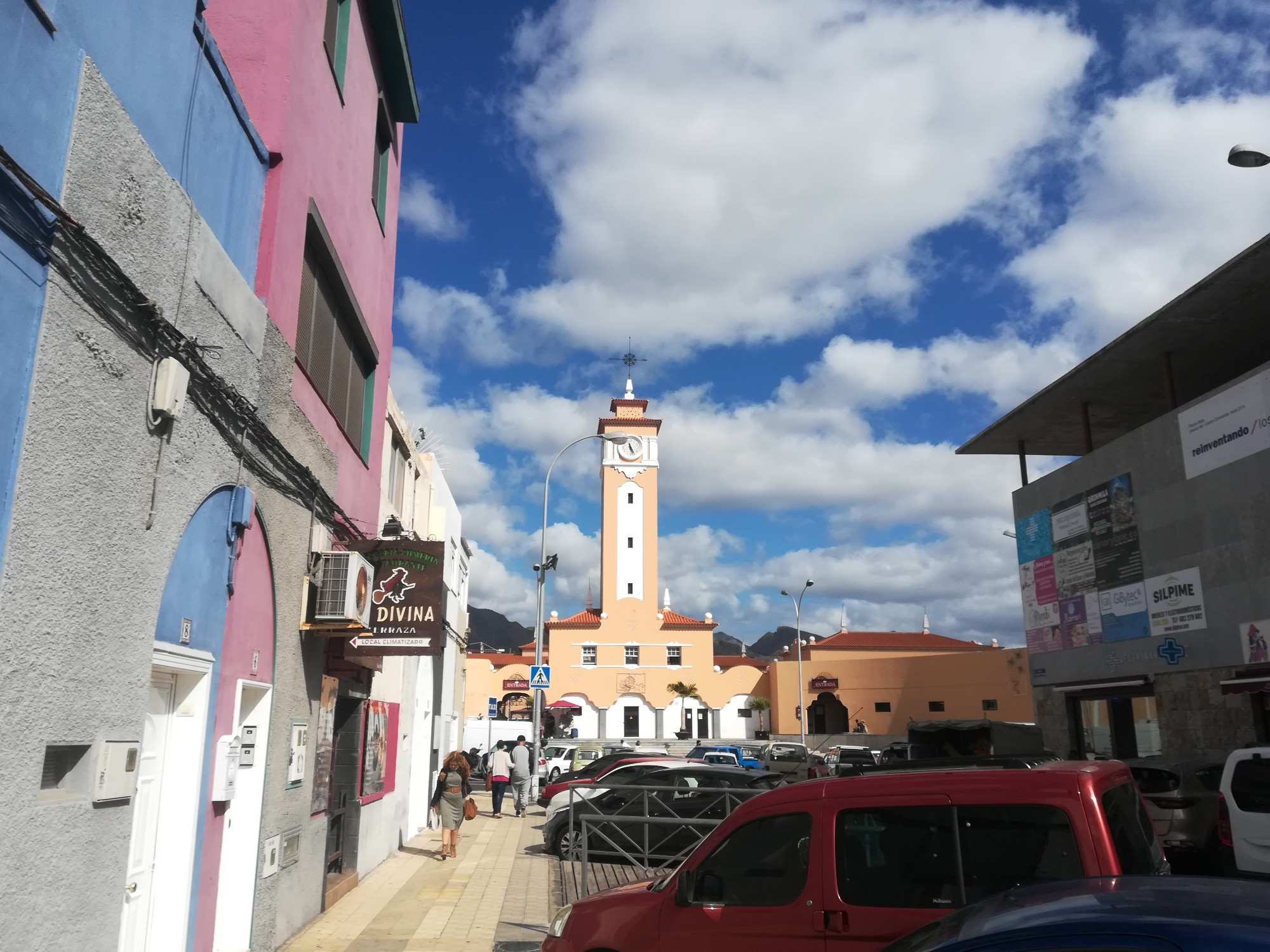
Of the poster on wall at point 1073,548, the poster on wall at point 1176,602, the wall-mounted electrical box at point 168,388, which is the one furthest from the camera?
the poster on wall at point 1073,548

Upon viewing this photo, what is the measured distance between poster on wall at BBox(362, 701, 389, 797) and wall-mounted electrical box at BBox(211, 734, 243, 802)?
5565 millimetres

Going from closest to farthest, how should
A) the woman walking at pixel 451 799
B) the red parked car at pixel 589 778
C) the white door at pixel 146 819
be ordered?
the white door at pixel 146 819
the woman walking at pixel 451 799
the red parked car at pixel 589 778

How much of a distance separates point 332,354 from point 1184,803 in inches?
511

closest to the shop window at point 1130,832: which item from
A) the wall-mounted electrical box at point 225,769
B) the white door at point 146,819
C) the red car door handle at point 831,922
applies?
the red car door handle at point 831,922

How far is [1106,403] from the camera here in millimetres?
27281

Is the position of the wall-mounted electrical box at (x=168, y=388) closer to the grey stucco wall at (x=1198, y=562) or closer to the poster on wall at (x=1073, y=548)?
the grey stucco wall at (x=1198, y=562)

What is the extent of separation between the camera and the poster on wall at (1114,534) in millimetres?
23281

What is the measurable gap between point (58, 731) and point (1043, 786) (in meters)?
5.07

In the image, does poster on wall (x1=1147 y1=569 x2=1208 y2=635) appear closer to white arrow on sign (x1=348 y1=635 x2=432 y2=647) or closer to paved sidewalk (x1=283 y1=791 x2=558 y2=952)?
paved sidewalk (x1=283 y1=791 x2=558 y2=952)

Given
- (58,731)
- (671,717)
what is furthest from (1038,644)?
(671,717)

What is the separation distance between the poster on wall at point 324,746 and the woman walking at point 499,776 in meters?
14.0

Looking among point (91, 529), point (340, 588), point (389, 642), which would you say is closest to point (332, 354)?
point (340, 588)

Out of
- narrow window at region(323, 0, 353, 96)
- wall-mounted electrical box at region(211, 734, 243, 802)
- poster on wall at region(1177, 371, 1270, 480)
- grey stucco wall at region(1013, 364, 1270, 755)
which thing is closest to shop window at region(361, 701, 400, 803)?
Answer: wall-mounted electrical box at region(211, 734, 243, 802)

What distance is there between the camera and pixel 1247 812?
1104 cm
